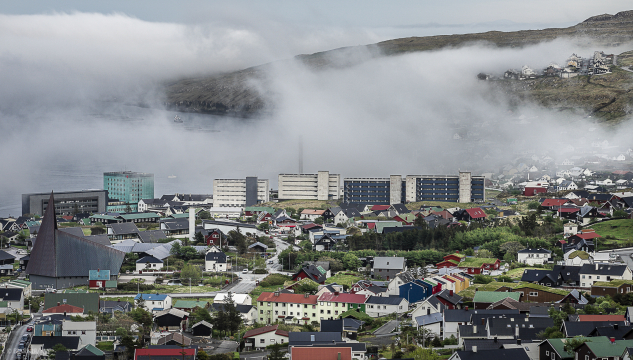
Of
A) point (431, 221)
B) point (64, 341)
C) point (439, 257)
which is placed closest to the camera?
point (64, 341)

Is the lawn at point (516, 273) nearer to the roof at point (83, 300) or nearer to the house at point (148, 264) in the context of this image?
the house at point (148, 264)

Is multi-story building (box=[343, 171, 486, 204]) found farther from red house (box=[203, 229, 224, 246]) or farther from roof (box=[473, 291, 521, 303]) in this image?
roof (box=[473, 291, 521, 303])

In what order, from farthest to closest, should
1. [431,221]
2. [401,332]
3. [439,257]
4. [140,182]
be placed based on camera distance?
1. [140,182]
2. [431,221]
3. [439,257]
4. [401,332]

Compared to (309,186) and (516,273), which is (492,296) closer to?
(516,273)

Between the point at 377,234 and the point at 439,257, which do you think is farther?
the point at 377,234

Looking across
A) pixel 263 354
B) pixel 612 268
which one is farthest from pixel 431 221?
pixel 263 354

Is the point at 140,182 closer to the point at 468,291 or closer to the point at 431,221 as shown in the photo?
the point at 431,221

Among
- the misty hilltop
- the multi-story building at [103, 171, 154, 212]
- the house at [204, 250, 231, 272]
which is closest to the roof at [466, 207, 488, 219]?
the house at [204, 250, 231, 272]

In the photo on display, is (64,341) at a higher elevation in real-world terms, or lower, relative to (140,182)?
lower
